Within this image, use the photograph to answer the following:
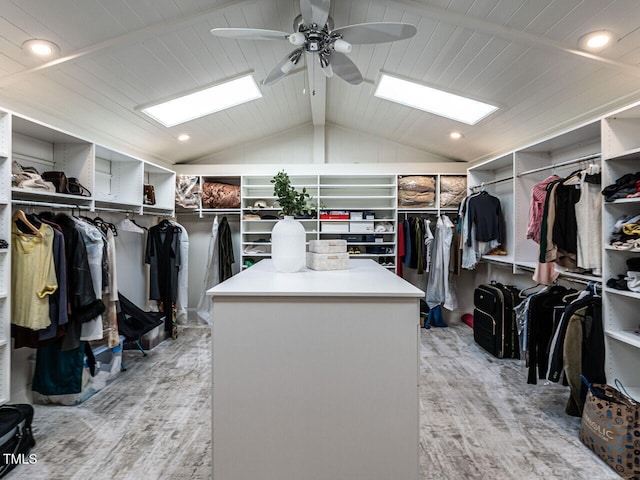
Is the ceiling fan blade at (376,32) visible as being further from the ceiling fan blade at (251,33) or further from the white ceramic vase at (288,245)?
the white ceramic vase at (288,245)

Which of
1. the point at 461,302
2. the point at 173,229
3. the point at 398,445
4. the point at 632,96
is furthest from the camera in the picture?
the point at 461,302

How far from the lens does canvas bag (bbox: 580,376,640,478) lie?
1.78 meters

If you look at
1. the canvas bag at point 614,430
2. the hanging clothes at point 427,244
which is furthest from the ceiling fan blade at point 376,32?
the hanging clothes at point 427,244

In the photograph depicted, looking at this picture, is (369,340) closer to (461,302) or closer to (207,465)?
(207,465)

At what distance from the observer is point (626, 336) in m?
2.16

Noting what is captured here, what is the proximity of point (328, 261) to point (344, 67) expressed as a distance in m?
1.33

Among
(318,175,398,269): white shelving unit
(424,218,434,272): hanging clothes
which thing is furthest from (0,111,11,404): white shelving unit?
(424,218,434,272): hanging clothes

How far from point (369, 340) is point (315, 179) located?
12.7 ft

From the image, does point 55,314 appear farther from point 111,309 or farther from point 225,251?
point 225,251

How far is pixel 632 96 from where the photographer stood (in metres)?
2.47

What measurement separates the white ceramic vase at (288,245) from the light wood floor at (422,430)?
116 cm

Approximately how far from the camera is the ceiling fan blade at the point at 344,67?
2252mm

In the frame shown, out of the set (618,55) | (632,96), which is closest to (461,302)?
(632,96)

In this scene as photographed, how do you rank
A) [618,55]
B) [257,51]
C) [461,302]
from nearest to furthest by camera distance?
[618,55] < [257,51] < [461,302]
